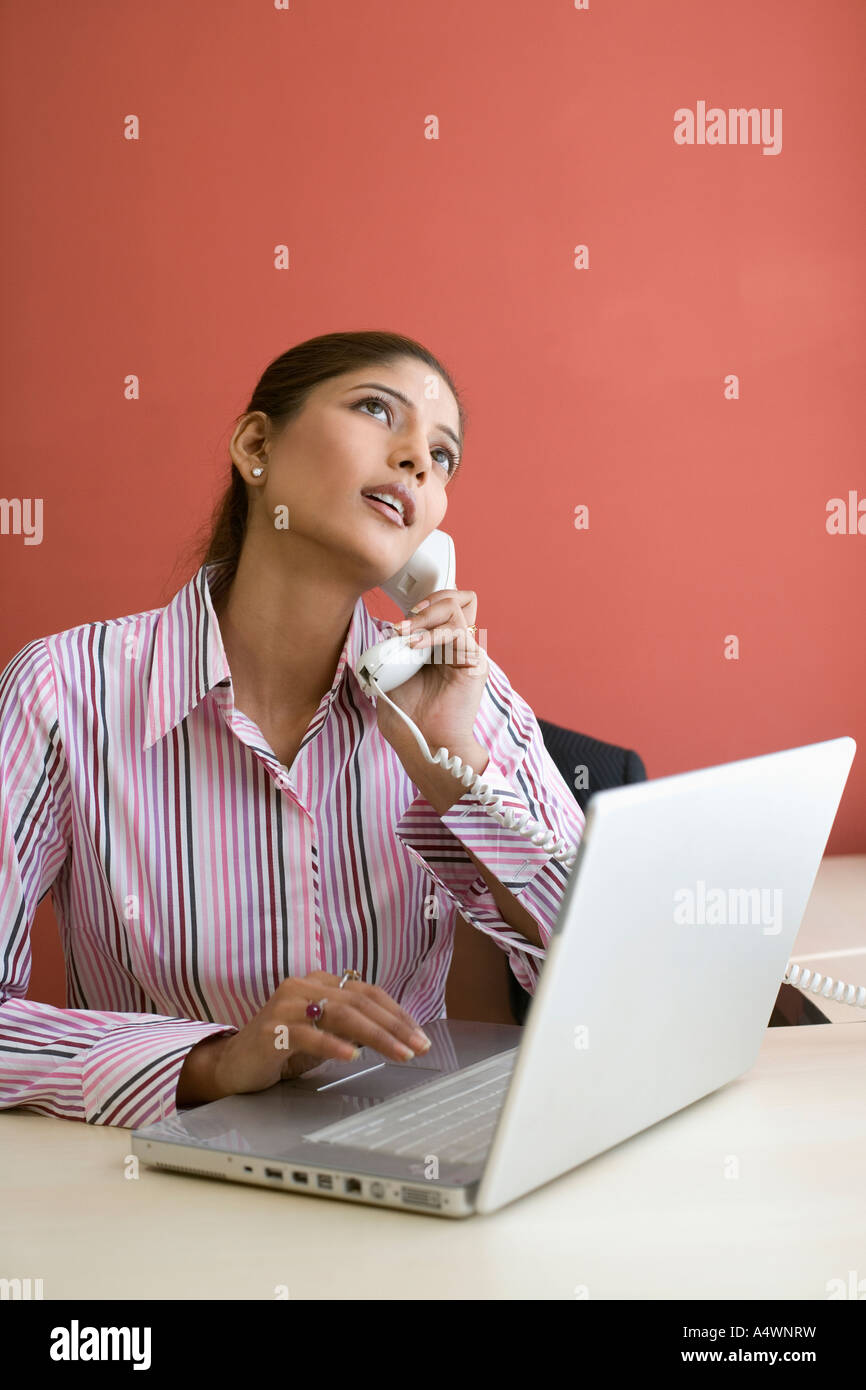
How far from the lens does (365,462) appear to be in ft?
4.62

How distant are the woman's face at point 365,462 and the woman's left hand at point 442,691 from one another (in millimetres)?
80

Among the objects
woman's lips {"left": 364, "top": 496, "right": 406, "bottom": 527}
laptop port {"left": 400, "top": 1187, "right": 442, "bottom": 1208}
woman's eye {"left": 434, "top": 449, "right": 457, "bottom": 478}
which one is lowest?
laptop port {"left": 400, "top": 1187, "right": 442, "bottom": 1208}

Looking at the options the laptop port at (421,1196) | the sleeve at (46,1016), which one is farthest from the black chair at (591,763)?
the laptop port at (421,1196)

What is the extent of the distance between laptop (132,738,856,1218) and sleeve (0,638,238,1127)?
8 centimetres

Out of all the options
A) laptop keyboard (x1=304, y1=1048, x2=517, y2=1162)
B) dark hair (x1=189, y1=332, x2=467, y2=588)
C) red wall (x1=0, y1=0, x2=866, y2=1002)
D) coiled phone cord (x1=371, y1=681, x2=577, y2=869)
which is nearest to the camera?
laptop keyboard (x1=304, y1=1048, x2=517, y2=1162)

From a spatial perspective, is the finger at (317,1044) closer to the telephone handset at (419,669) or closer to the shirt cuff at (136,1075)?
the shirt cuff at (136,1075)

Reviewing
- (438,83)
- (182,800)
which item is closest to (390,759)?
(182,800)

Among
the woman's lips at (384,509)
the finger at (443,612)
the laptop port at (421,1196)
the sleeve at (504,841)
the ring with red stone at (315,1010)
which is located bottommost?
the laptop port at (421,1196)

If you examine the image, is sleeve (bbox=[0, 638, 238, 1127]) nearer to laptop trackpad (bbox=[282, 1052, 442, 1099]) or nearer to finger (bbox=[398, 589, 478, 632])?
laptop trackpad (bbox=[282, 1052, 442, 1099])

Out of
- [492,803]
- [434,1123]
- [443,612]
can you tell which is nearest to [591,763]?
[443,612]

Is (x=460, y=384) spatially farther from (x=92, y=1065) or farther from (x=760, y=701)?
(x=92, y=1065)

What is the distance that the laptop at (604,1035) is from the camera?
0.69 m

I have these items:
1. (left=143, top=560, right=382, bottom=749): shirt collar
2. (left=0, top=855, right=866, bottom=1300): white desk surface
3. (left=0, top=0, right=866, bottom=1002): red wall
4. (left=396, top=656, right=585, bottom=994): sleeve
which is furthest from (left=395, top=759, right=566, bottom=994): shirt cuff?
(left=0, top=0, right=866, bottom=1002): red wall

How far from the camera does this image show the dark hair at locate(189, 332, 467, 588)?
4.87 ft
